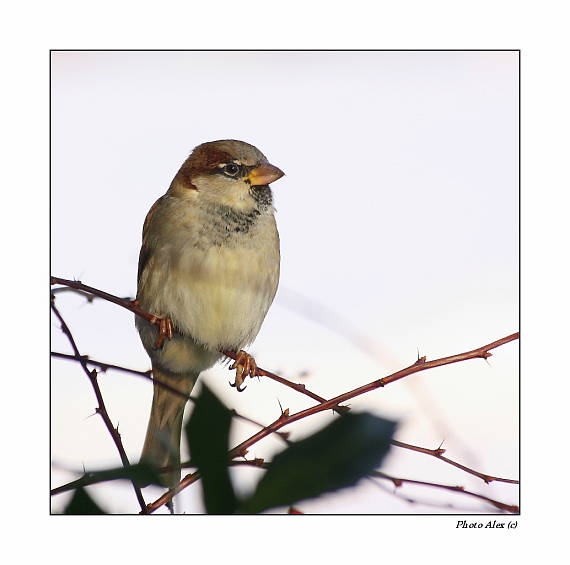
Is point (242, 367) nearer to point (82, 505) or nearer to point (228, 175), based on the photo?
point (228, 175)

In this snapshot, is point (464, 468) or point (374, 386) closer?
point (374, 386)

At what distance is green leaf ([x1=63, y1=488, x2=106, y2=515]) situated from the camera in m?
1.08

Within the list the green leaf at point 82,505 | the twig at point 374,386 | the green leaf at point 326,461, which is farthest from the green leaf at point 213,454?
the twig at point 374,386

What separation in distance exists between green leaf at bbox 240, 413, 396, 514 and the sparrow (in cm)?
122

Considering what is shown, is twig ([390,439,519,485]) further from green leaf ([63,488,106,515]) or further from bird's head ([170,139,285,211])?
bird's head ([170,139,285,211])

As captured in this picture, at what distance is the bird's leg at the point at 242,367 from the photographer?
212 cm

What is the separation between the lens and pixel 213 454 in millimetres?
871

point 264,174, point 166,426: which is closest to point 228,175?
point 264,174

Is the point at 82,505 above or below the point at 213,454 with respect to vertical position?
below

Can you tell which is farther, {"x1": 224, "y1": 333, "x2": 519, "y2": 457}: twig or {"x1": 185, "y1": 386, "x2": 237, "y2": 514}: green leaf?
{"x1": 224, "y1": 333, "x2": 519, "y2": 457}: twig

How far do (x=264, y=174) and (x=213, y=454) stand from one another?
1350mm

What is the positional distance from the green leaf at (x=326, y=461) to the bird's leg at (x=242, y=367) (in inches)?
46.5

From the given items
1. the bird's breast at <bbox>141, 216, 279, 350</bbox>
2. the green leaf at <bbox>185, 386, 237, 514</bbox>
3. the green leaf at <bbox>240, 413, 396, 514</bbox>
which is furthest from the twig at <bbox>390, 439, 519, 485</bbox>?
the bird's breast at <bbox>141, 216, 279, 350</bbox>

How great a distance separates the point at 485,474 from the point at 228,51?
1.21m
